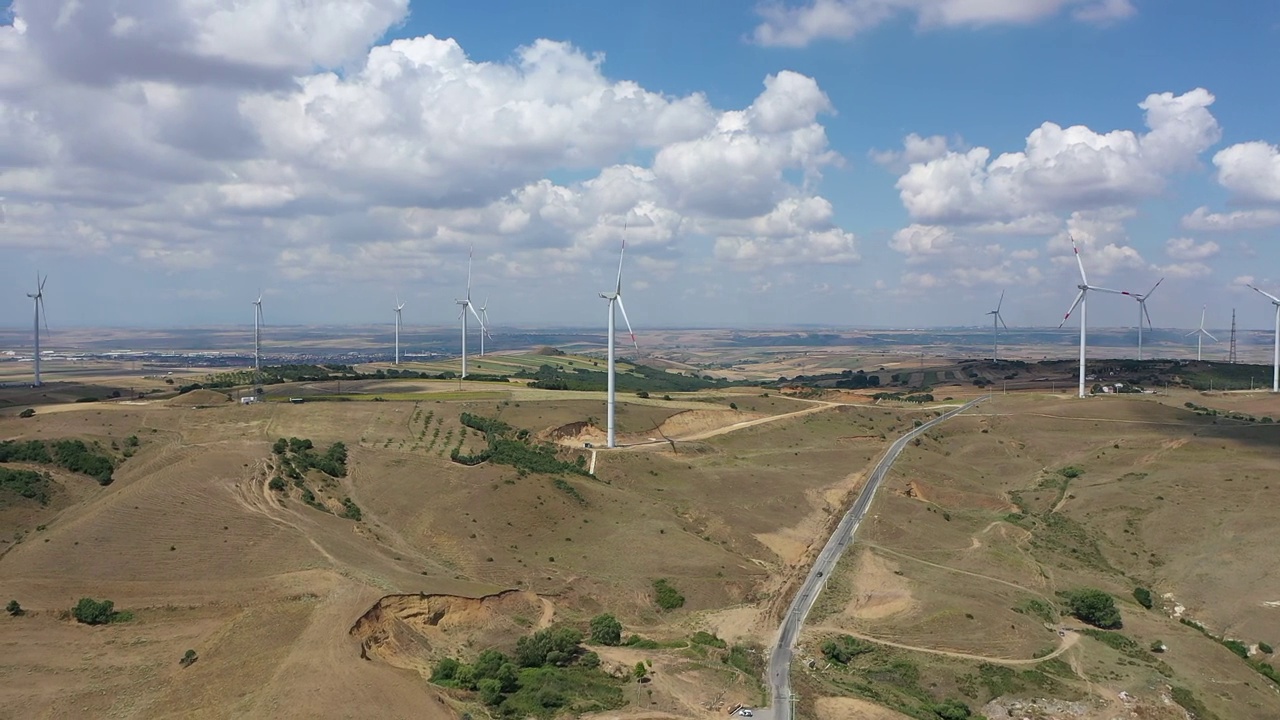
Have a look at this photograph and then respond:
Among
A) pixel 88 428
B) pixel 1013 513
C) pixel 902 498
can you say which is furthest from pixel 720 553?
pixel 88 428

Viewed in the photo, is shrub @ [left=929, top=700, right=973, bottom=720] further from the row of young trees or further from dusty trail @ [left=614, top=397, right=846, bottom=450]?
the row of young trees

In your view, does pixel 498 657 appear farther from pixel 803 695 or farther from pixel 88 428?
pixel 88 428

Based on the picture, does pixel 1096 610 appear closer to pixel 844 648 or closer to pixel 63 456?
pixel 844 648

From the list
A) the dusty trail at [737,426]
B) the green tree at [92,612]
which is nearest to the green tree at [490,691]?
the green tree at [92,612]

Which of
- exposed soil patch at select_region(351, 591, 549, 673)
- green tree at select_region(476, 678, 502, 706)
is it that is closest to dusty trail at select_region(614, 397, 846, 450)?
exposed soil patch at select_region(351, 591, 549, 673)

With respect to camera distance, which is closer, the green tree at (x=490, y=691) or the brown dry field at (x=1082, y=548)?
the green tree at (x=490, y=691)

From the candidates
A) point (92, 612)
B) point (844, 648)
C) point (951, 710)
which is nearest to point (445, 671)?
point (92, 612)

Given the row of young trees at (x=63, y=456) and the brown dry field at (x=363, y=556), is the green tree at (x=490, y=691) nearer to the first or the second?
the brown dry field at (x=363, y=556)
